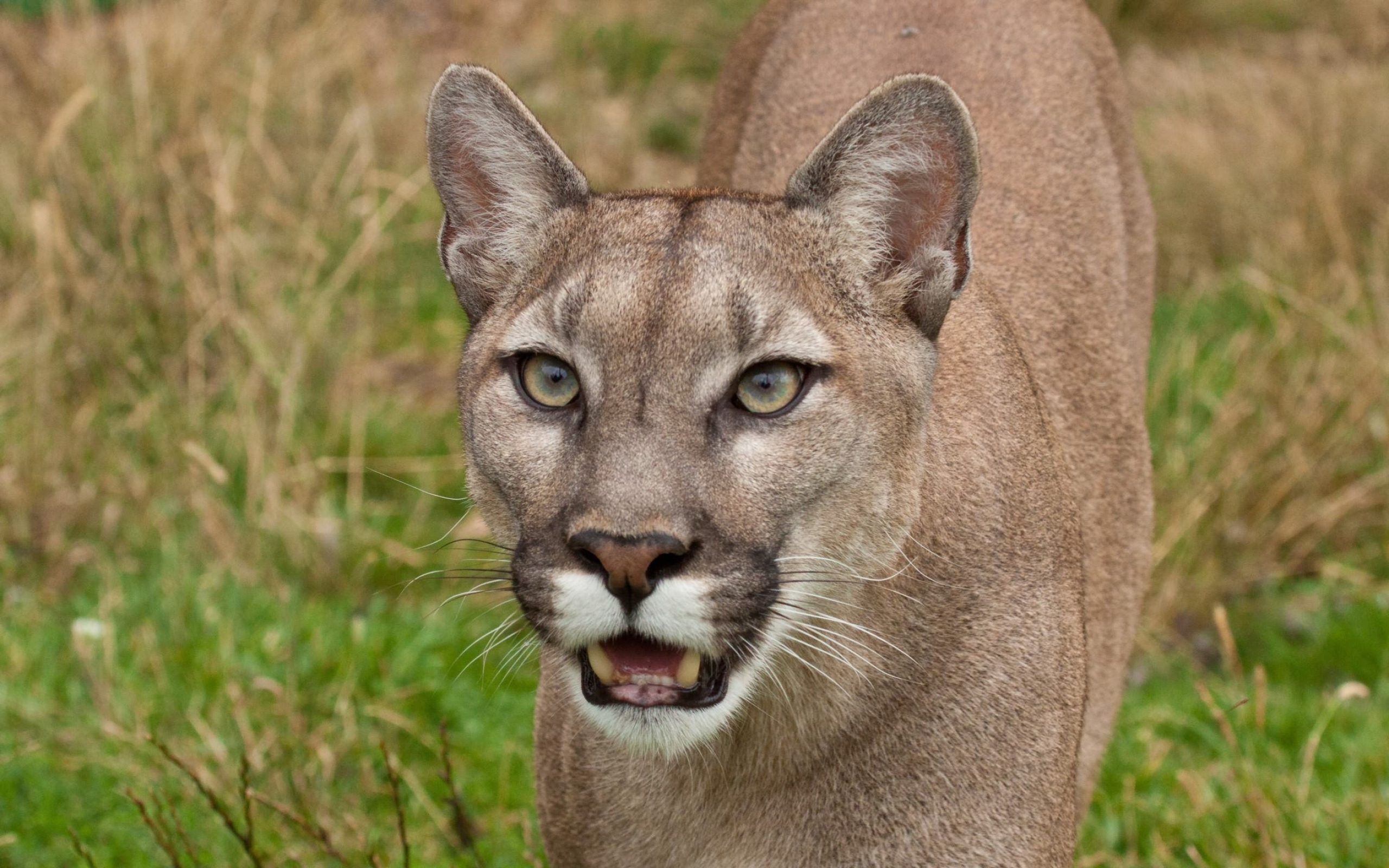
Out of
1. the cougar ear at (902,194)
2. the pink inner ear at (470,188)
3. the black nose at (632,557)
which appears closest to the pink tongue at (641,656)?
the black nose at (632,557)

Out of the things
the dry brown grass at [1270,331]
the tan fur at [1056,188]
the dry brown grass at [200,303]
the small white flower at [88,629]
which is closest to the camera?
the tan fur at [1056,188]

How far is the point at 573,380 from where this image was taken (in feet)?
10.5

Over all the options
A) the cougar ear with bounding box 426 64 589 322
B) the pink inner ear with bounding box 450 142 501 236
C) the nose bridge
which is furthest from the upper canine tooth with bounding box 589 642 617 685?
the pink inner ear with bounding box 450 142 501 236

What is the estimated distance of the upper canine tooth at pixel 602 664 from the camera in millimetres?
3057

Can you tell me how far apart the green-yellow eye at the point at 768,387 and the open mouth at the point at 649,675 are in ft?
1.54

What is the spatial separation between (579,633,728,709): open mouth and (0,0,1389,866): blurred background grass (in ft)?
1.62

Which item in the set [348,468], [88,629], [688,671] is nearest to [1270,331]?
[348,468]

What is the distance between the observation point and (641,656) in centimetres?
307

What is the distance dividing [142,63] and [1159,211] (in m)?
5.48

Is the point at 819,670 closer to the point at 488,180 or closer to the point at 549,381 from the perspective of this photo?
the point at 549,381

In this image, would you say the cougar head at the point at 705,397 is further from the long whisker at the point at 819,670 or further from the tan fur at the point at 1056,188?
the tan fur at the point at 1056,188

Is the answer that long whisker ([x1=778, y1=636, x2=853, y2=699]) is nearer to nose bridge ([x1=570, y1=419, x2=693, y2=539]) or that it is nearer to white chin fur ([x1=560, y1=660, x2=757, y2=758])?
white chin fur ([x1=560, y1=660, x2=757, y2=758])

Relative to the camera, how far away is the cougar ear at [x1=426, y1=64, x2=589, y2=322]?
11.8 feet

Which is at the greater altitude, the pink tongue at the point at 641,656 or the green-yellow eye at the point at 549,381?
the green-yellow eye at the point at 549,381
